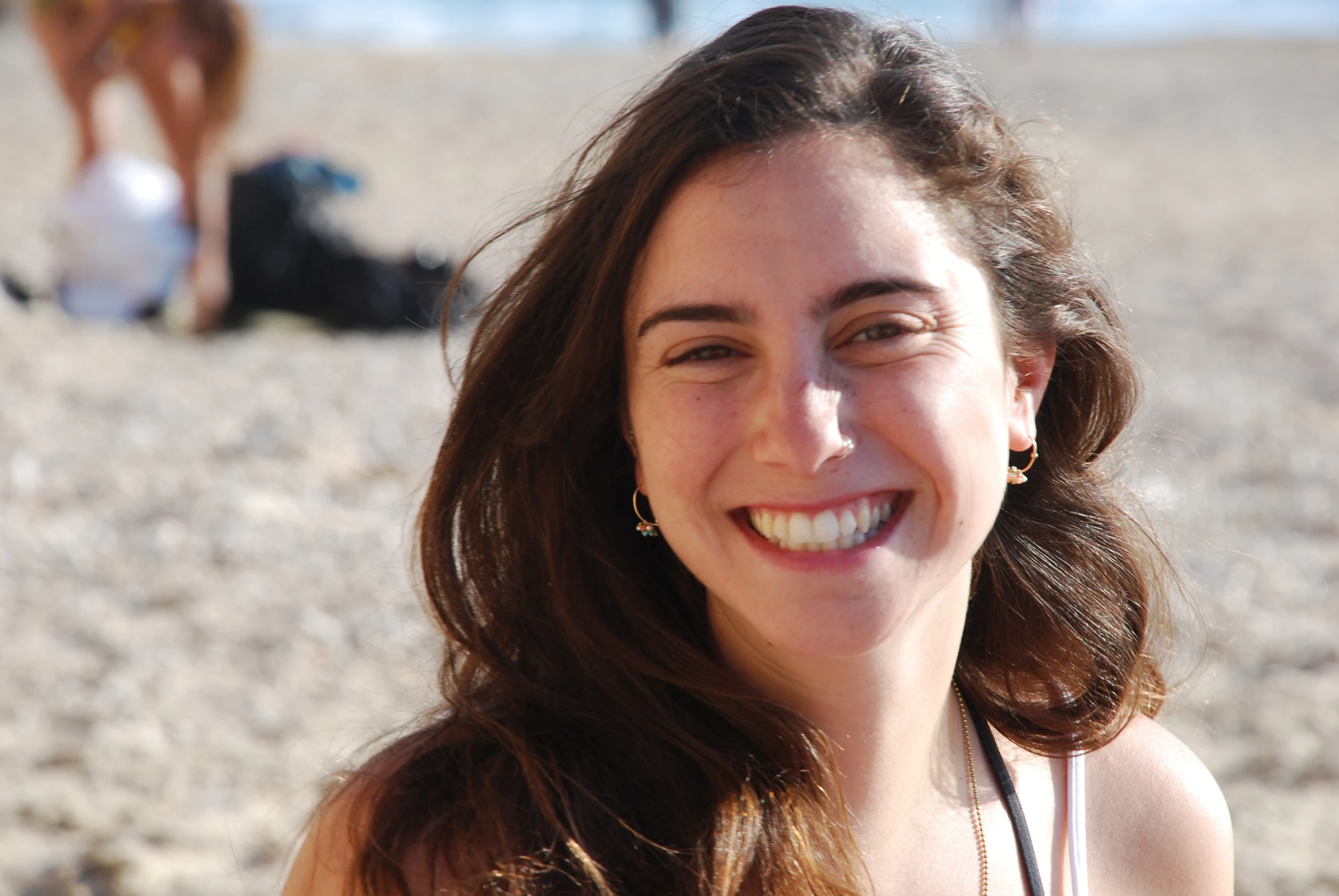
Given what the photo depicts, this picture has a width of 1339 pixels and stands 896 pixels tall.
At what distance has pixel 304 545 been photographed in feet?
16.7

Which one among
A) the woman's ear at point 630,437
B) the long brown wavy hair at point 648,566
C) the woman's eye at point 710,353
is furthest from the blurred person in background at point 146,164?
the woman's eye at point 710,353

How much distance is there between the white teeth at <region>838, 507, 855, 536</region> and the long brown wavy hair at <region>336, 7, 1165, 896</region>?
0.29 metres

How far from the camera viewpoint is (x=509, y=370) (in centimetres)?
191

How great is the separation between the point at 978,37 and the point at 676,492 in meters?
26.4

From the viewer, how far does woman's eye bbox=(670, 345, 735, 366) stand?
1653mm

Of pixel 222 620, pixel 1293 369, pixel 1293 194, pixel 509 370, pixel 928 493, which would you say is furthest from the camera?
pixel 1293 194

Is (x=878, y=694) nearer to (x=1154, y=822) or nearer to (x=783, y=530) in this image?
(x=783, y=530)

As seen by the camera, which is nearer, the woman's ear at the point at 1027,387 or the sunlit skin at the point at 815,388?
the sunlit skin at the point at 815,388

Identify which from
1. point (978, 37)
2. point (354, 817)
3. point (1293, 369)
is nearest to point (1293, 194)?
point (1293, 369)

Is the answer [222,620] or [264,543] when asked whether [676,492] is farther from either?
[264,543]

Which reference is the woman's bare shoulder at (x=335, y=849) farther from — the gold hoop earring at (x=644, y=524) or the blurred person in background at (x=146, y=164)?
the blurred person in background at (x=146, y=164)

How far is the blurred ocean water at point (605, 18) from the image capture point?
3541 centimetres

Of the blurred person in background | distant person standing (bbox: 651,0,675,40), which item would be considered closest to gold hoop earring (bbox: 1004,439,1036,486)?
the blurred person in background

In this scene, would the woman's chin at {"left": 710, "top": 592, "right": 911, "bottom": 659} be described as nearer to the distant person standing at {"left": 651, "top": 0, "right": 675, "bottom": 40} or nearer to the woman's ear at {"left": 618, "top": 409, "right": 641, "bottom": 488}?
the woman's ear at {"left": 618, "top": 409, "right": 641, "bottom": 488}
